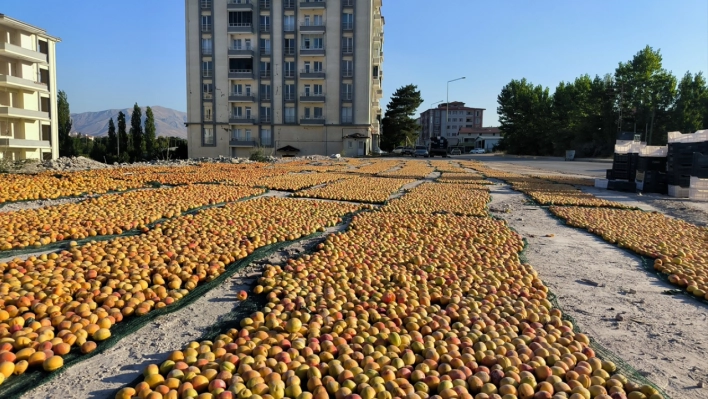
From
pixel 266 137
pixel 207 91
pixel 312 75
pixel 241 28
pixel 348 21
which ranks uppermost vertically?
pixel 348 21

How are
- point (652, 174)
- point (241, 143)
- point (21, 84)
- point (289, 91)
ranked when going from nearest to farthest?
point (652, 174) < point (21, 84) < point (289, 91) < point (241, 143)

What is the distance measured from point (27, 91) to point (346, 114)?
27425 mm

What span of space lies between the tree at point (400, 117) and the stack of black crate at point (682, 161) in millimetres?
50207

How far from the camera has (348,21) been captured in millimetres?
45531

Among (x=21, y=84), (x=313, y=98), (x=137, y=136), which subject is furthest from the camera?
(x=137, y=136)

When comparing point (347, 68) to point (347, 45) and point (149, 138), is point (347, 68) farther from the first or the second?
point (149, 138)

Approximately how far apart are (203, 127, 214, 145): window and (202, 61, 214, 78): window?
5.45m

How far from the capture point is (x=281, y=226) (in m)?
6.29

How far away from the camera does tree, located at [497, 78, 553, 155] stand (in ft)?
195

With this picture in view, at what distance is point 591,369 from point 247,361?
6.26ft

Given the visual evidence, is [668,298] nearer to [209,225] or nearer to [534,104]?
[209,225]

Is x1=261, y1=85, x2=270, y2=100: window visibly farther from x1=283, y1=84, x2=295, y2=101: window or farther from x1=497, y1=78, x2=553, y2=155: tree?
x1=497, y1=78, x2=553, y2=155: tree

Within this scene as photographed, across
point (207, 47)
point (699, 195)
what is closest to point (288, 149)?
point (207, 47)

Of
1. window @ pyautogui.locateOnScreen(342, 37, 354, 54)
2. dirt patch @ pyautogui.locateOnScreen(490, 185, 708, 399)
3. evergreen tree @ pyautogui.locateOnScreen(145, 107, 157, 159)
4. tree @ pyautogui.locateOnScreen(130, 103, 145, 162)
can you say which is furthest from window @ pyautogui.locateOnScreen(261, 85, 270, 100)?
dirt patch @ pyautogui.locateOnScreen(490, 185, 708, 399)
